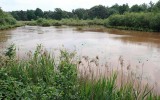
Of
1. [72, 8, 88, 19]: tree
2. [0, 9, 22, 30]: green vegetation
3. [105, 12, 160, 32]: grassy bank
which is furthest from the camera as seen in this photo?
[72, 8, 88, 19]: tree

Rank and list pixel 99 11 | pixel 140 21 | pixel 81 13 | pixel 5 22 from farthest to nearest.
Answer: pixel 81 13, pixel 99 11, pixel 5 22, pixel 140 21

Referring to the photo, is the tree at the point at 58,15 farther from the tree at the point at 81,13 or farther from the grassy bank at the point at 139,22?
the grassy bank at the point at 139,22

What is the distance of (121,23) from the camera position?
31.0 m

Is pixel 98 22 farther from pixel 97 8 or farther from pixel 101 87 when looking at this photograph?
pixel 101 87

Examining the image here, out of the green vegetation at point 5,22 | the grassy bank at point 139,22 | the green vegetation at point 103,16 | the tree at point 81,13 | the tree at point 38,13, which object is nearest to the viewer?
the grassy bank at point 139,22

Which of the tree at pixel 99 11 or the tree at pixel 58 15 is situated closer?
the tree at pixel 99 11

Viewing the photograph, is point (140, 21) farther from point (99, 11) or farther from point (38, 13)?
point (38, 13)

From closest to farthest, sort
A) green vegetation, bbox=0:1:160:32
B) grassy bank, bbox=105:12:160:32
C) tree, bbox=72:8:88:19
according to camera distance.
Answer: grassy bank, bbox=105:12:160:32 → green vegetation, bbox=0:1:160:32 → tree, bbox=72:8:88:19

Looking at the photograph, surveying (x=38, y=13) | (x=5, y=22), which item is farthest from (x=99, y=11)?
(x=5, y=22)

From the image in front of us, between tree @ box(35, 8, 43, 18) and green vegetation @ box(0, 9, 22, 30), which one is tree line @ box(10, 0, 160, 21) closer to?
tree @ box(35, 8, 43, 18)

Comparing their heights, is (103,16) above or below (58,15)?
below

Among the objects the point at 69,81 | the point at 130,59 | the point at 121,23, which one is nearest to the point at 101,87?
the point at 69,81

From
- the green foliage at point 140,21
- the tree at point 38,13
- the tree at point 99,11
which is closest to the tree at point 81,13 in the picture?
the tree at point 99,11

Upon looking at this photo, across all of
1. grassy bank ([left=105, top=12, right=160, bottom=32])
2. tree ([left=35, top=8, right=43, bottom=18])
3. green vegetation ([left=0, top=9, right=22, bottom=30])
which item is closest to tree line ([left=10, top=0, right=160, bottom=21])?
tree ([left=35, top=8, right=43, bottom=18])
